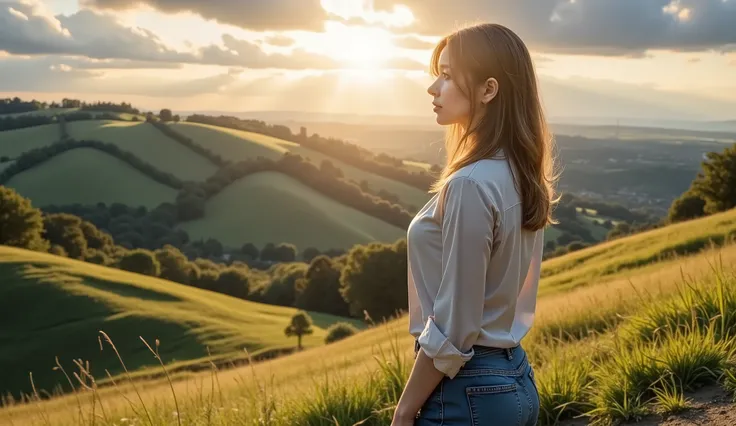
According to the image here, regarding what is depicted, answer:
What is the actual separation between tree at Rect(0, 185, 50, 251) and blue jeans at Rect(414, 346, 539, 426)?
214 ft

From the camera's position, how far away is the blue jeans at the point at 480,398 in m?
2.37

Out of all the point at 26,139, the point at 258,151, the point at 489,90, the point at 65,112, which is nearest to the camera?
the point at 489,90

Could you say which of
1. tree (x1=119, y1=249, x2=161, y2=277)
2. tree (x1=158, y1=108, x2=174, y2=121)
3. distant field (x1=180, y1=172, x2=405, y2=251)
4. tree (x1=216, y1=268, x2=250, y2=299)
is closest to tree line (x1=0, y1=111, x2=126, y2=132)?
tree (x1=158, y1=108, x2=174, y2=121)

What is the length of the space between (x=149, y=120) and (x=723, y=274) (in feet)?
475

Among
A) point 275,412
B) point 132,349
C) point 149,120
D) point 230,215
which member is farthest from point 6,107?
point 275,412

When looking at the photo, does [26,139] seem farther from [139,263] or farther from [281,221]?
[139,263]

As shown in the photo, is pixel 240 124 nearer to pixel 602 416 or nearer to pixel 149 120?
pixel 149 120

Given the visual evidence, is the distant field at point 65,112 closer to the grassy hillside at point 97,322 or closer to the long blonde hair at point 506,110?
the grassy hillside at point 97,322

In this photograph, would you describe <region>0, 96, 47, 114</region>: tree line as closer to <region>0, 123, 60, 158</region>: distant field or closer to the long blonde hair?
<region>0, 123, 60, 158</region>: distant field

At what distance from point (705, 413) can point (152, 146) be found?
129355 mm

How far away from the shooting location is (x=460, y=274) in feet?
7.29

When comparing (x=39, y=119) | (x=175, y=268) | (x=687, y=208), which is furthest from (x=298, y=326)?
(x=39, y=119)

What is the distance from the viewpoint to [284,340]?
155 ft

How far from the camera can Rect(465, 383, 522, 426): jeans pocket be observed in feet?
7.77
